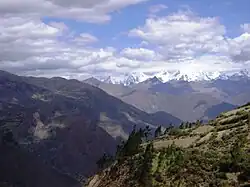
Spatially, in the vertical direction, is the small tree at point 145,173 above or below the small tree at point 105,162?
above

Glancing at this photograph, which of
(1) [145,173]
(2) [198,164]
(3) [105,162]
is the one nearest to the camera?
(2) [198,164]

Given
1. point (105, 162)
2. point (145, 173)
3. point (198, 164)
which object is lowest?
point (105, 162)

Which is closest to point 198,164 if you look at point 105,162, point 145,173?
point 145,173

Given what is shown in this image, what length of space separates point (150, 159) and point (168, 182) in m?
6.16

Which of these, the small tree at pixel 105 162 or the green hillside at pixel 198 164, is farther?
the small tree at pixel 105 162

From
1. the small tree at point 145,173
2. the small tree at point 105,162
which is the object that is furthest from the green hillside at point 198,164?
the small tree at point 105,162

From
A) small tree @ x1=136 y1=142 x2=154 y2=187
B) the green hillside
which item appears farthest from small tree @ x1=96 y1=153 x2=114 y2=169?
small tree @ x1=136 y1=142 x2=154 y2=187

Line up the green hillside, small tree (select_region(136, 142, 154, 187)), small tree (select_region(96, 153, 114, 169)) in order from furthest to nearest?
small tree (select_region(96, 153, 114, 169)), small tree (select_region(136, 142, 154, 187)), the green hillside

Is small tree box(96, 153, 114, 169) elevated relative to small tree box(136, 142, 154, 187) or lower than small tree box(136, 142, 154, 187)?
lower

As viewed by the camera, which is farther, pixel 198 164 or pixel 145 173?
pixel 145 173

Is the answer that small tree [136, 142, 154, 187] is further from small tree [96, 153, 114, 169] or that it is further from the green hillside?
small tree [96, 153, 114, 169]

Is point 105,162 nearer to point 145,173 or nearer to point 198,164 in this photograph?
point 145,173

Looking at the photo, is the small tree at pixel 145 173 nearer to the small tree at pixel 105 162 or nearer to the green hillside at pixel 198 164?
the green hillside at pixel 198 164

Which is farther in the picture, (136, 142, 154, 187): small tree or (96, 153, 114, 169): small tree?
(96, 153, 114, 169): small tree
